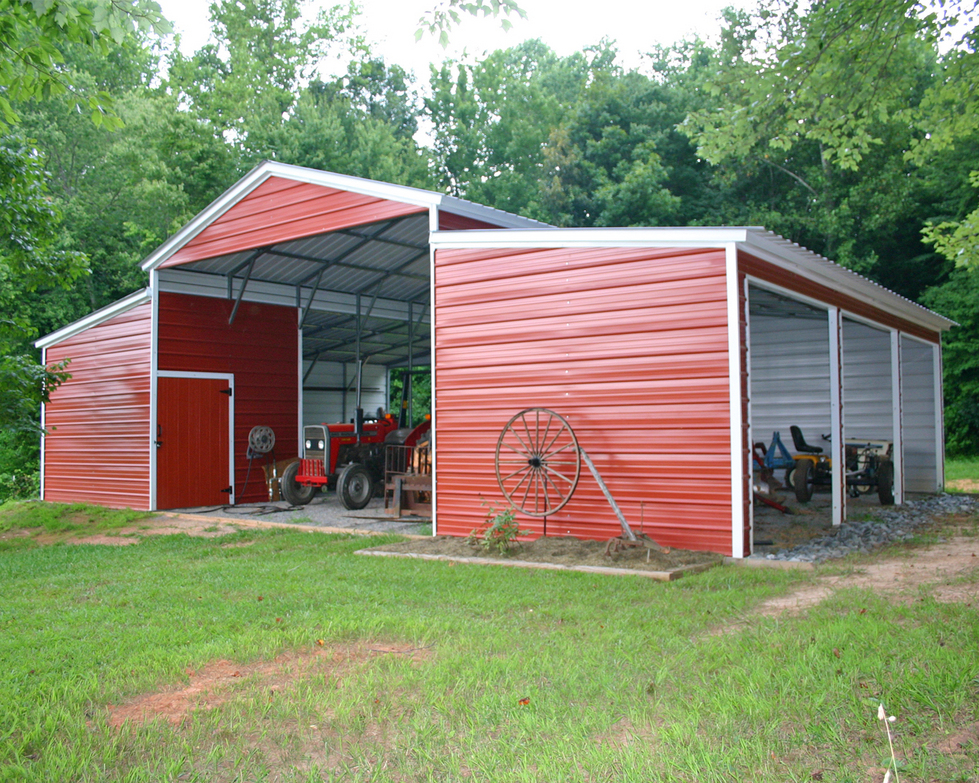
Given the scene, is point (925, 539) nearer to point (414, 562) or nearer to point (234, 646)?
point (414, 562)

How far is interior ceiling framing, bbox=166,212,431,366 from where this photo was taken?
1292 centimetres

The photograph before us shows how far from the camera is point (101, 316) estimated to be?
48.5ft

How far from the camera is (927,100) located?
13.0 m

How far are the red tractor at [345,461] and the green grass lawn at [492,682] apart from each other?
260 inches

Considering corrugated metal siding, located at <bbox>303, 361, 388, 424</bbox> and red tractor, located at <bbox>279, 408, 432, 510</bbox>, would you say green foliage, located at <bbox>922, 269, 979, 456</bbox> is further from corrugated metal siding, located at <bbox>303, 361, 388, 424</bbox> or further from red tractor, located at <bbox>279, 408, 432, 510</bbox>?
red tractor, located at <bbox>279, 408, 432, 510</bbox>

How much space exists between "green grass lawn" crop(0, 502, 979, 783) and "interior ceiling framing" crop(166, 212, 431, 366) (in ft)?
21.4

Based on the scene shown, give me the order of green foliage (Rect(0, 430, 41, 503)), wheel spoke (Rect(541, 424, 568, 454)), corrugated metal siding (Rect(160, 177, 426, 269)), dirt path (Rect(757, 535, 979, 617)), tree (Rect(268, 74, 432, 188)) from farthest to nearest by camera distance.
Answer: tree (Rect(268, 74, 432, 188)) < green foliage (Rect(0, 430, 41, 503)) < corrugated metal siding (Rect(160, 177, 426, 269)) < wheel spoke (Rect(541, 424, 568, 454)) < dirt path (Rect(757, 535, 979, 617))

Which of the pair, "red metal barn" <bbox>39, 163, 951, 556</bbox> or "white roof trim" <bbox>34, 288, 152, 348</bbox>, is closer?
"red metal barn" <bbox>39, 163, 951, 556</bbox>

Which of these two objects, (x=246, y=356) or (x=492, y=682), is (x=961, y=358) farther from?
(x=492, y=682)

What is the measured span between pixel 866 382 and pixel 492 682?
1314 cm

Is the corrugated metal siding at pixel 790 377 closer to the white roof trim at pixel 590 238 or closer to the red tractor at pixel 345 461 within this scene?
the red tractor at pixel 345 461

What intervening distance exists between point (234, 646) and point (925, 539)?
24.4 feet

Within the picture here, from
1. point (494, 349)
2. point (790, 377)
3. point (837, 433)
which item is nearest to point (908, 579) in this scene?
point (837, 433)

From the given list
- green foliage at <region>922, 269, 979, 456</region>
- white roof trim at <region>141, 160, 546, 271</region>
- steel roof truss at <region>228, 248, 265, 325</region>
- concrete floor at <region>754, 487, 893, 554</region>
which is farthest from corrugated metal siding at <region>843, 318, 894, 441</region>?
steel roof truss at <region>228, 248, 265, 325</region>
